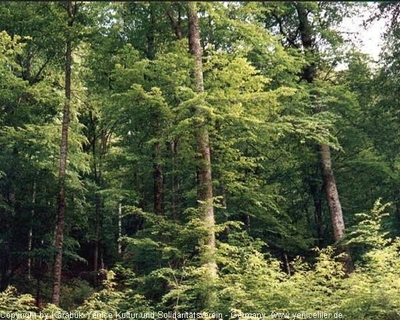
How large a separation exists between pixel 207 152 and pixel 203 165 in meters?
0.29

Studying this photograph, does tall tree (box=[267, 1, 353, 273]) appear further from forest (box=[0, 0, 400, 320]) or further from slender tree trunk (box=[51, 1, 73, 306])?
slender tree trunk (box=[51, 1, 73, 306])

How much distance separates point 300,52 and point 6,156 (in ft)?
29.1

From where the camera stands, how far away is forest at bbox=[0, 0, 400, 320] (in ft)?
25.3

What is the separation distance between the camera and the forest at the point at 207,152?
7711 millimetres

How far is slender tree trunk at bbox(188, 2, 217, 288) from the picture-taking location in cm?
809

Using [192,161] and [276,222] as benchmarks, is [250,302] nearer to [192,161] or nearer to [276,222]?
[192,161]

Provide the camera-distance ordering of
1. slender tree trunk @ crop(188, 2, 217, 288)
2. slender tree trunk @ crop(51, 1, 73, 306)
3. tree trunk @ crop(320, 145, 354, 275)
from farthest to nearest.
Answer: tree trunk @ crop(320, 145, 354, 275) < slender tree trunk @ crop(51, 1, 73, 306) < slender tree trunk @ crop(188, 2, 217, 288)

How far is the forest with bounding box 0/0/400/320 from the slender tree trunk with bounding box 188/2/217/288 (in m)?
0.03

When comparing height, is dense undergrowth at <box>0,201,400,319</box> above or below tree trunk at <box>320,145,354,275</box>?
below

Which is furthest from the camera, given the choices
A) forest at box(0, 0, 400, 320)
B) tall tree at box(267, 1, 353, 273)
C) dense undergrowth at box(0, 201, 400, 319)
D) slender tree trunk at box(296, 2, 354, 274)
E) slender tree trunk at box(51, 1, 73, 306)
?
tall tree at box(267, 1, 353, 273)

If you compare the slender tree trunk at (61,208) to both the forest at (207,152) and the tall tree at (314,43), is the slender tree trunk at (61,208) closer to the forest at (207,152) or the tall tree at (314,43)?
the forest at (207,152)

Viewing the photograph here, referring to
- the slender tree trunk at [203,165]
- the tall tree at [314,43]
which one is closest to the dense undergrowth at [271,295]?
the slender tree trunk at [203,165]

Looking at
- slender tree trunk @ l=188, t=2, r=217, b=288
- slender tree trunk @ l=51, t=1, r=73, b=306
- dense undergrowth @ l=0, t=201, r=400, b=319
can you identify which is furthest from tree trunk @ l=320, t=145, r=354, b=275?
slender tree trunk @ l=51, t=1, r=73, b=306

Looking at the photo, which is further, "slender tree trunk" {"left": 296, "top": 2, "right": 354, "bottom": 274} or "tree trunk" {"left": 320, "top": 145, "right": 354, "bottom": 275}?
"slender tree trunk" {"left": 296, "top": 2, "right": 354, "bottom": 274}
